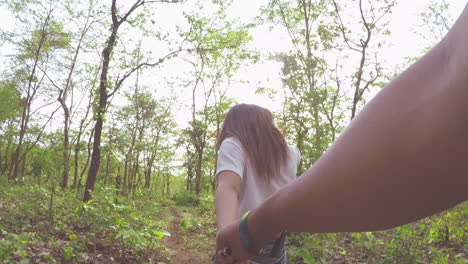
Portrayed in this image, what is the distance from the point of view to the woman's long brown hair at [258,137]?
6.05ft

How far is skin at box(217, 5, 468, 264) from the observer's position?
294mm

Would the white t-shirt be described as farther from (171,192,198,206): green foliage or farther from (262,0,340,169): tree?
(171,192,198,206): green foliage

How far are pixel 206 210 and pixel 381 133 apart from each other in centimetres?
1464

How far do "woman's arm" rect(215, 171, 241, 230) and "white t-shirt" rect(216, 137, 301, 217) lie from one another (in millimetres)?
58

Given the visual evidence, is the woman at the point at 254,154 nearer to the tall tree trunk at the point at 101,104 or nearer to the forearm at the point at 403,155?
the forearm at the point at 403,155

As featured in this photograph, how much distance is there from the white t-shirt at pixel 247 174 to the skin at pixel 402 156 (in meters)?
1.11

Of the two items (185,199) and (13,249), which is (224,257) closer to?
(13,249)

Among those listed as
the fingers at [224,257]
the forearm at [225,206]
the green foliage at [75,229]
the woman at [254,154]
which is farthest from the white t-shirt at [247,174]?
the green foliage at [75,229]

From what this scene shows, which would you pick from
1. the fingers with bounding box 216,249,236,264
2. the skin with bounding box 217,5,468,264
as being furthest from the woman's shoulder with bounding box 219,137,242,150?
the skin with bounding box 217,5,468,264

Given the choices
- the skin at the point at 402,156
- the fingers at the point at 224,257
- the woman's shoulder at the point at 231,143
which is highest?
the woman's shoulder at the point at 231,143

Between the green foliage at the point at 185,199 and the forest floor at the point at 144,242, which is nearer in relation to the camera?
the forest floor at the point at 144,242

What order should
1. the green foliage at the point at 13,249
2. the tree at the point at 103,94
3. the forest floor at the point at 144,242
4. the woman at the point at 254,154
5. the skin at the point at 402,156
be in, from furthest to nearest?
the tree at the point at 103,94 → the forest floor at the point at 144,242 → the green foliage at the point at 13,249 → the woman at the point at 254,154 → the skin at the point at 402,156

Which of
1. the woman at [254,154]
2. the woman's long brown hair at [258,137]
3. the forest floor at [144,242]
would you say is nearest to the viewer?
the woman at [254,154]

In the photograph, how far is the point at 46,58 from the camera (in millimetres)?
18219
